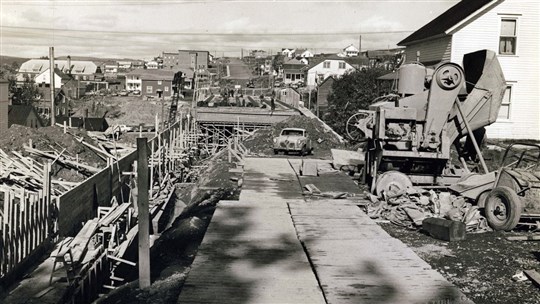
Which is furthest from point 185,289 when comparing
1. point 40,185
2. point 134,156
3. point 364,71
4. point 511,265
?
point 364,71

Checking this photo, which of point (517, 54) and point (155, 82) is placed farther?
point (155, 82)

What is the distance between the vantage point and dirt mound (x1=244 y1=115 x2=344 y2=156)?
3397cm

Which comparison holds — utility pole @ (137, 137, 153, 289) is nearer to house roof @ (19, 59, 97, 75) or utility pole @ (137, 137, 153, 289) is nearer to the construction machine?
the construction machine

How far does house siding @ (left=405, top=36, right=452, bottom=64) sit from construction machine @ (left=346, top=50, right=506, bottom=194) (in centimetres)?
1431

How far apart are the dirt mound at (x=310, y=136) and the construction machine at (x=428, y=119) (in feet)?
50.8

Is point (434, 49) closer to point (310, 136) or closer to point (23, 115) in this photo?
point (310, 136)

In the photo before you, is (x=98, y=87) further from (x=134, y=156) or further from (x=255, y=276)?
(x=255, y=276)

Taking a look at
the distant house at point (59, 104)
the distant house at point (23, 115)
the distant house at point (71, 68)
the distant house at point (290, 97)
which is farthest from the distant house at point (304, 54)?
the distant house at point (23, 115)

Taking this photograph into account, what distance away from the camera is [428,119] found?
15.8 m

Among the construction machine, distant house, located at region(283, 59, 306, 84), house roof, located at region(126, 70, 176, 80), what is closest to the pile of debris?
the construction machine

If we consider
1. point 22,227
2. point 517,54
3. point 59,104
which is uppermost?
point 517,54

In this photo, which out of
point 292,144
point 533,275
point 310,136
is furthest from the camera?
point 310,136

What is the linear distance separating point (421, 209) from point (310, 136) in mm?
21700

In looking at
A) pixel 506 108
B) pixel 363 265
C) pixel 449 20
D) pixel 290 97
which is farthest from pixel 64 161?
pixel 290 97
